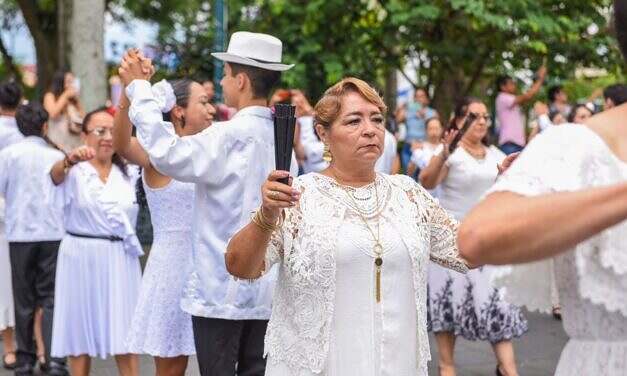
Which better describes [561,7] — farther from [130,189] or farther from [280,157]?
[280,157]

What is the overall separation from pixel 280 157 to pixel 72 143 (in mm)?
8932

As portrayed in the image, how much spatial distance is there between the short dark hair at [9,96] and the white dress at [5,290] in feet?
3.80

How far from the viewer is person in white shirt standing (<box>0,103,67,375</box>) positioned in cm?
779

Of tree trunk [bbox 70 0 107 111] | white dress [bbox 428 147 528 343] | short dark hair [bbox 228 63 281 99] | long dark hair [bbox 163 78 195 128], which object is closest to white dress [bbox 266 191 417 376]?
short dark hair [bbox 228 63 281 99]

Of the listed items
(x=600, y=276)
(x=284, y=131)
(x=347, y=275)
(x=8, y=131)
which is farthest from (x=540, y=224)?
(x=8, y=131)

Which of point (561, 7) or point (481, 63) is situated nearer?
point (561, 7)

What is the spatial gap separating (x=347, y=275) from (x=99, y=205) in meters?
3.35

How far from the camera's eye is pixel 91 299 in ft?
22.9

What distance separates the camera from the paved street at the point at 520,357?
808cm

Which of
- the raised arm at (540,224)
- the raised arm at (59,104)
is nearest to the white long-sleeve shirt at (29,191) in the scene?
the raised arm at (59,104)

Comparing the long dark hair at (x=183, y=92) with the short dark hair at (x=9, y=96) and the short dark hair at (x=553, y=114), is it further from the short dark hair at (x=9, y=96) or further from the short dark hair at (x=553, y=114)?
the short dark hair at (x=553, y=114)

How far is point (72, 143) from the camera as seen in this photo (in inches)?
469

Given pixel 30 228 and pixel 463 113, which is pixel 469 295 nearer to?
pixel 463 113

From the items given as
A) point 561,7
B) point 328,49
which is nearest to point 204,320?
point 328,49
